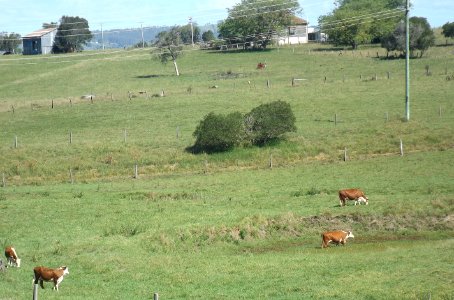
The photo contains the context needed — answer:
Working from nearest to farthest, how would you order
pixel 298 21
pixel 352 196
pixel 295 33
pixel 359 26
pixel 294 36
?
pixel 352 196 < pixel 359 26 < pixel 294 36 < pixel 295 33 < pixel 298 21

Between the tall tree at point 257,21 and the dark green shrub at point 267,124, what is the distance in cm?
7176

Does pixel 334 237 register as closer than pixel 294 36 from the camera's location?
Yes

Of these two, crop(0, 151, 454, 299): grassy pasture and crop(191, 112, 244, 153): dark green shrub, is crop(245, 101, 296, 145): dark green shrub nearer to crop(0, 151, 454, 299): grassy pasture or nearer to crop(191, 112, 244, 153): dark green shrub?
crop(191, 112, 244, 153): dark green shrub

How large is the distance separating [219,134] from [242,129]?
6.12 feet

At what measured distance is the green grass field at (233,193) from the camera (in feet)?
78.1

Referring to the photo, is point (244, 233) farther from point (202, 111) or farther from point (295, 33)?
point (295, 33)

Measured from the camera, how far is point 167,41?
316 ft

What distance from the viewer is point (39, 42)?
143 m

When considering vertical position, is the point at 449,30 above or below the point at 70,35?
below

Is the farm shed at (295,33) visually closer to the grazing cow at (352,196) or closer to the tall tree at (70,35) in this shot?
the tall tree at (70,35)

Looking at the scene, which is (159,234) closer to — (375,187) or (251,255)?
(251,255)

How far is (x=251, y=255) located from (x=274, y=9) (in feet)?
343

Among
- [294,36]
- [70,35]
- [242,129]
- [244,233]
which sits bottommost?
[244,233]

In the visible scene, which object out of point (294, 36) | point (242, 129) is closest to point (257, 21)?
point (294, 36)
